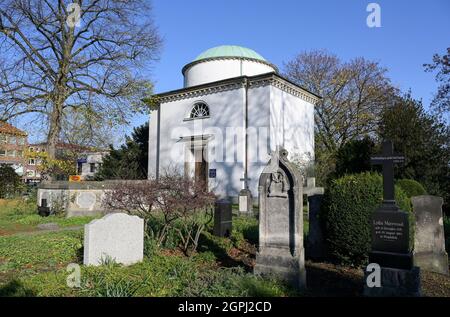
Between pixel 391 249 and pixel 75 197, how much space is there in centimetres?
A: 1223

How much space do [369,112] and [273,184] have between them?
26.9 metres

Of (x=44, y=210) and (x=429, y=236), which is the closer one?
(x=429, y=236)

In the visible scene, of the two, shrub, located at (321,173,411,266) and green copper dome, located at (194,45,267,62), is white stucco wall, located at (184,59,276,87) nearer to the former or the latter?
green copper dome, located at (194,45,267,62)

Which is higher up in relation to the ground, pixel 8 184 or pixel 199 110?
pixel 199 110

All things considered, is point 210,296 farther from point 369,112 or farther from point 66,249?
point 369,112

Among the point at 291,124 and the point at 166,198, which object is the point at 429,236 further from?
the point at 291,124


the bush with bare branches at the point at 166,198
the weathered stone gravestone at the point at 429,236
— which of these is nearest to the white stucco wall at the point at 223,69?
the bush with bare branches at the point at 166,198

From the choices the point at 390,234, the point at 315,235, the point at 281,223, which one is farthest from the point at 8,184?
the point at 390,234

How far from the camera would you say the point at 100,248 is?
19.9ft

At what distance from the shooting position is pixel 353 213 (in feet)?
22.4

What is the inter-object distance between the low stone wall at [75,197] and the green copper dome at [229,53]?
48.5 ft

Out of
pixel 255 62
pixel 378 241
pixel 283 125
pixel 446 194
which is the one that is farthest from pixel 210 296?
pixel 255 62

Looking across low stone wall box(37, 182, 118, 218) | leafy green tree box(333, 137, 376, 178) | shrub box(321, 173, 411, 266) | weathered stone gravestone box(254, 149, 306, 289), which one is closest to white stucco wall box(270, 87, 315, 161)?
leafy green tree box(333, 137, 376, 178)

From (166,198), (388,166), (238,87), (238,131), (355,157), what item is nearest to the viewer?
(388,166)
